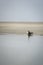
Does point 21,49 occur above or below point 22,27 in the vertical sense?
below

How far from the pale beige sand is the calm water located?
6 cm

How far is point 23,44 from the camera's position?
2.03 meters

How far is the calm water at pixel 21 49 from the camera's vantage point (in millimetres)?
2027

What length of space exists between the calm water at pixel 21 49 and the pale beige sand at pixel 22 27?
61 mm

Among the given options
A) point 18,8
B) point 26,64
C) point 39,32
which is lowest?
point 26,64

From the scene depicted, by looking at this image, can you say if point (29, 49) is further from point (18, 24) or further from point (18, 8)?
point (18, 8)

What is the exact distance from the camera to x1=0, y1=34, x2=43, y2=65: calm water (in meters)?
2.03

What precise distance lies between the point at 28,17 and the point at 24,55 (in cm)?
47

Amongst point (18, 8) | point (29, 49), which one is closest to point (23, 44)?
point (29, 49)

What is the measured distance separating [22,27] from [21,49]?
268 millimetres

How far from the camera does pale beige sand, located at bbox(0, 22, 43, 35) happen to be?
6.68 feet

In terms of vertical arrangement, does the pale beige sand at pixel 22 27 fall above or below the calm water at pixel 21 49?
above

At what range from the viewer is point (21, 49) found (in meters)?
2.03

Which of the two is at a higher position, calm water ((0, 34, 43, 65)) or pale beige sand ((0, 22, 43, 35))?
pale beige sand ((0, 22, 43, 35))
